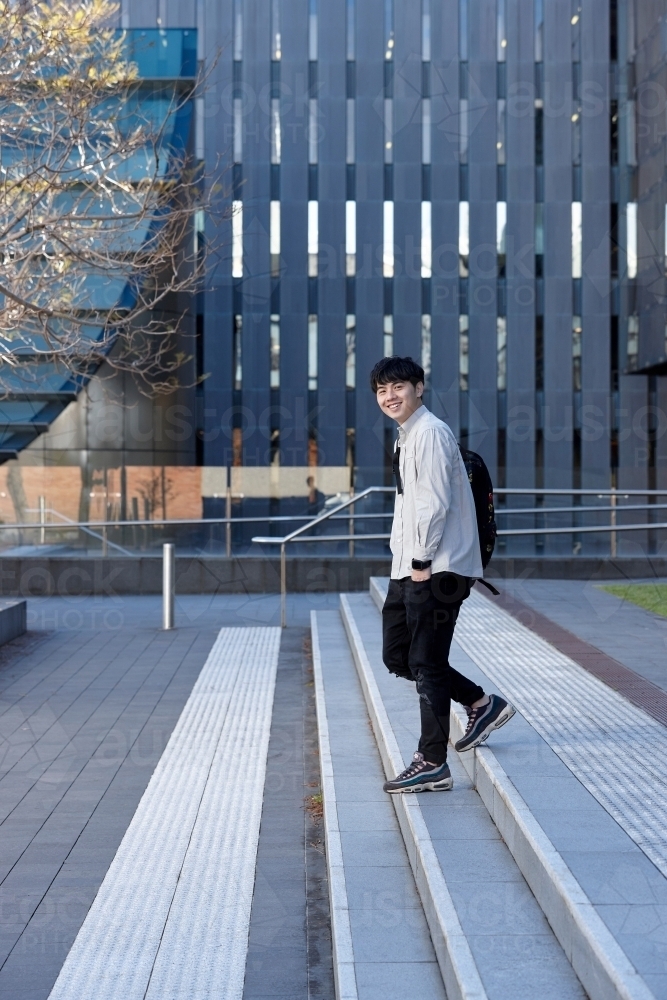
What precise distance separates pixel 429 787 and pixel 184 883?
116cm

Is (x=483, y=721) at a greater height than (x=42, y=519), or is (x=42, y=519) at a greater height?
(x=42, y=519)

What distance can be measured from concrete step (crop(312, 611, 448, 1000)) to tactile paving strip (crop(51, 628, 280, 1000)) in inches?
15.7

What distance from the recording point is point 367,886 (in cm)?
419

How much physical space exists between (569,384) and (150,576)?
17.0 m

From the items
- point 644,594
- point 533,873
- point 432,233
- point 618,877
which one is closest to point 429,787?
point 533,873

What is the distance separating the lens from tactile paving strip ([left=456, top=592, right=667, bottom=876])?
419 cm

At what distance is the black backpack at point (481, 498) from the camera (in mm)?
4770

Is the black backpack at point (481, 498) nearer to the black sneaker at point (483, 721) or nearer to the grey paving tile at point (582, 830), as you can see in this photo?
the black sneaker at point (483, 721)

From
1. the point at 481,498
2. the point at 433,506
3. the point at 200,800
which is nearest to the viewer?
the point at 433,506

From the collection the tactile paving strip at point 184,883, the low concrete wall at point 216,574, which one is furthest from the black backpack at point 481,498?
the low concrete wall at point 216,574

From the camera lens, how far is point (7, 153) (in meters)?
Result: 16.3

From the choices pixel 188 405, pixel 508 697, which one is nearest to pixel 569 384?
pixel 188 405

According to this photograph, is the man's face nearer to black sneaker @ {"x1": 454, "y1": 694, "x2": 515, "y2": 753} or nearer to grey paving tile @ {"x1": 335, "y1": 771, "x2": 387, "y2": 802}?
black sneaker @ {"x1": 454, "y1": 694, "x2": 515, "y2": 753}

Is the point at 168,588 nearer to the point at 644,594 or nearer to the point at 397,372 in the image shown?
the point at 644,594
